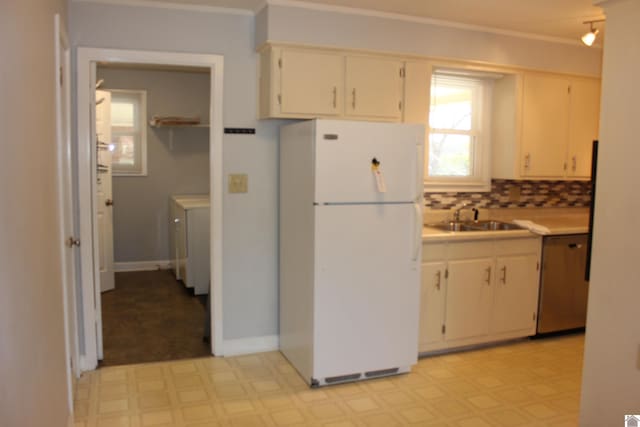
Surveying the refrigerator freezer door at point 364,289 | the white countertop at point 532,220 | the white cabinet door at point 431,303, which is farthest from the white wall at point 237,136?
the white countertop at point 532,220

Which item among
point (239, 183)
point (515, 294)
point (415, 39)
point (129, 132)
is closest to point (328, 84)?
point (415, 39)

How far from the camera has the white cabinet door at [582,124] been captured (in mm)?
4469

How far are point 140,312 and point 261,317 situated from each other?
1563mm

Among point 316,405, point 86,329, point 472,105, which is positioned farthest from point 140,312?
point 472,105

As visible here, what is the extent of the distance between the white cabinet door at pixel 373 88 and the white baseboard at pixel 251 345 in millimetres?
1707

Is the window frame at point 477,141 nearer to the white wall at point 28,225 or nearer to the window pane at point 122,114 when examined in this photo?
the white wall at point 28,225

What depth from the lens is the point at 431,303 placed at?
12.4 ft

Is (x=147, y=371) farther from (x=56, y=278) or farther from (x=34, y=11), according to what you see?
(x=34, y=11)

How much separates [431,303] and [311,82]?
1730 millimetres

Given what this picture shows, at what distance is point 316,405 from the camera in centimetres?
308

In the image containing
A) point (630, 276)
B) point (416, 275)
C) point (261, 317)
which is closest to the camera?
point (630, 276)

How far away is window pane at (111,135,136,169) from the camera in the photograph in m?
6.65

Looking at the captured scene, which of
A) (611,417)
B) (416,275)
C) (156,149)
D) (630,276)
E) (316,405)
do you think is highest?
(156,149)

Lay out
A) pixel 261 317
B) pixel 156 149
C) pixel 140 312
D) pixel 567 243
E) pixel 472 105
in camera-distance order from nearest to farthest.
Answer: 1. pixel 261 317
2. pixel 567 243
3. pixel 472 105
4. pixel 140 312
5. pixel 156 149
